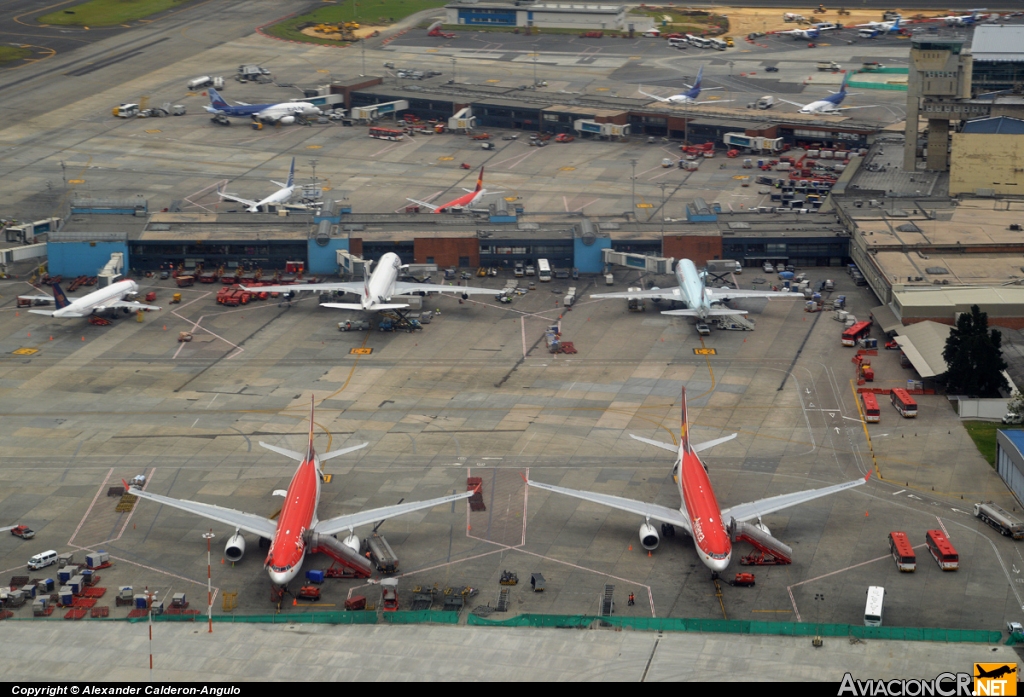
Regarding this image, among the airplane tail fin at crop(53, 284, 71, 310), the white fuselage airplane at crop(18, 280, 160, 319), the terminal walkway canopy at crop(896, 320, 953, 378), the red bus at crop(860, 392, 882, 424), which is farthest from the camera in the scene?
the white fuselage airplane at crop(18, 280, 160, 319)

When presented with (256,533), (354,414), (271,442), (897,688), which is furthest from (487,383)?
(897,688)

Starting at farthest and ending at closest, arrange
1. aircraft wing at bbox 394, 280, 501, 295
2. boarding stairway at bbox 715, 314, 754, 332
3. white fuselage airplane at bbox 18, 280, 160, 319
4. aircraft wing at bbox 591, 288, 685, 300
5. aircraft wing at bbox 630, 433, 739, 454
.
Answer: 1. aircraft wing at bbox 394, 280, 501, 295
2. aircraft wing at bbox 591, 288, 685, 300
3. boarding stairway at bbox 715, 314, 754, 332
4. white fuselage airplane at bbox 18, 280, 160, 319
5. aircraft wing at bbox 630, 433, 739, 454

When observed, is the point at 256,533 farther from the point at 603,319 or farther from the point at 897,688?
the point at 603,319

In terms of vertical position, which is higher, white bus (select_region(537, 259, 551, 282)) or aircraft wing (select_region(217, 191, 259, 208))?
aircraft wing (select_region(217, 191, 259, 208))

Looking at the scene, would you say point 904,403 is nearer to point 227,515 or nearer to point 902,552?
point 902,552

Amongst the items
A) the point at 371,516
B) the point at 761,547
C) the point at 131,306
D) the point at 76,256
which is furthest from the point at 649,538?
the point at 76,256

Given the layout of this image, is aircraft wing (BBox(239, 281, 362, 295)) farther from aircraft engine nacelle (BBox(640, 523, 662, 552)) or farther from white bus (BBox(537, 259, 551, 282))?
aircraft engine nacelle (BBox(640, 523, 662, 552))

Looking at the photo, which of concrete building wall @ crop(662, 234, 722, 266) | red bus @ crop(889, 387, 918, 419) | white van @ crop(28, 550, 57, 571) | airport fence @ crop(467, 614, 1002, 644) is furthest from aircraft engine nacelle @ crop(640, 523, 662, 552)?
concrete building wall @ crop(662, 234, 722, 266)
